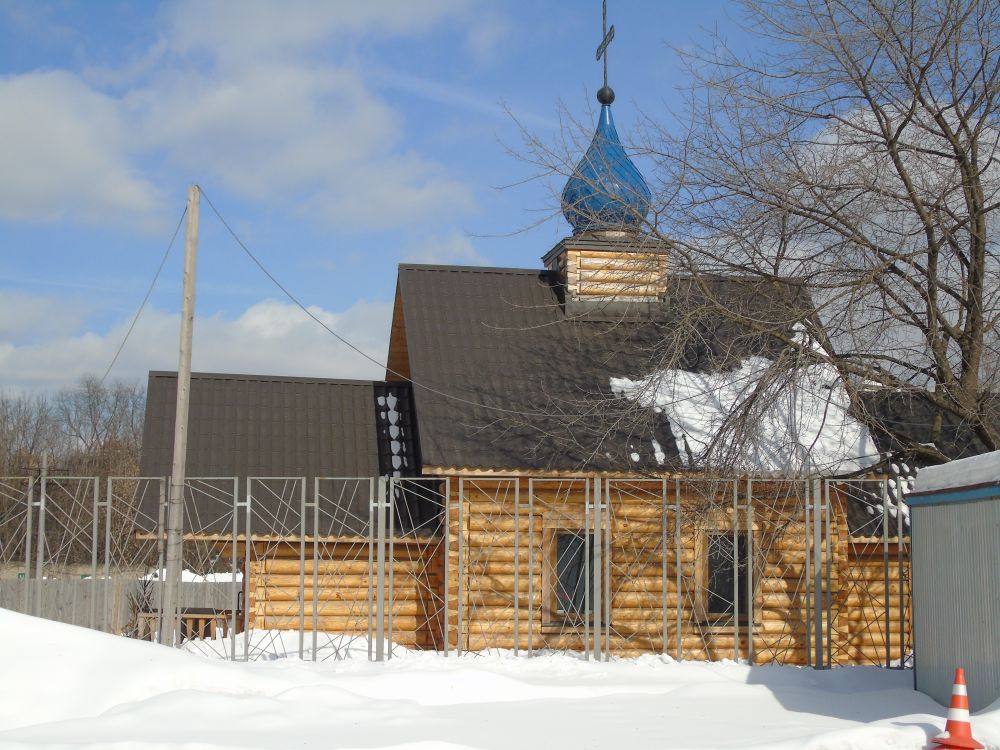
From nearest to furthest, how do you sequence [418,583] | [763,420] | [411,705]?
1. [411,705]
2. [763,420]
3. [418,583]

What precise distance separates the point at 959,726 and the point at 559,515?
6776 mm

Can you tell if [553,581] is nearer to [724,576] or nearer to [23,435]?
[724,576]

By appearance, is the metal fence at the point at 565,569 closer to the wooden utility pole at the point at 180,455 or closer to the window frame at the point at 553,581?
the window frame at the point at 553,581

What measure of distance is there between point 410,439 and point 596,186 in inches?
189

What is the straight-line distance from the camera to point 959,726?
7352 mm

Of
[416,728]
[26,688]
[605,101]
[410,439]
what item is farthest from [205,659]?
[605,101]

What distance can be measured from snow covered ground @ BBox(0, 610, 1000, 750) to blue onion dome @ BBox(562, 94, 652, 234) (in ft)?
19.4

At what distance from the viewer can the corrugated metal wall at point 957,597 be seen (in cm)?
848

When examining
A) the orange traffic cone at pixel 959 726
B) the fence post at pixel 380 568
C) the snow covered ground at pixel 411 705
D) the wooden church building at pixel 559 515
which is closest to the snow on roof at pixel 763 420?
the wooden church building at pixel 559 515

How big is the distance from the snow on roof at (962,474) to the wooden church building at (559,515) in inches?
101

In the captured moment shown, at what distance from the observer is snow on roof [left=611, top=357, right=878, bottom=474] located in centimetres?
1292

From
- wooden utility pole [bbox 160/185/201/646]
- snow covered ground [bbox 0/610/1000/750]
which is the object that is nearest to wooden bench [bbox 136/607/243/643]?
wooden utility pole [bbox 160/185/201/646]

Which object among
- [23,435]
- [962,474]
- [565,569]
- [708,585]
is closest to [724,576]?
[708,585]

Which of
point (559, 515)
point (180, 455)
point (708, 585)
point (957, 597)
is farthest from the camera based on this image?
point (708, 585)
